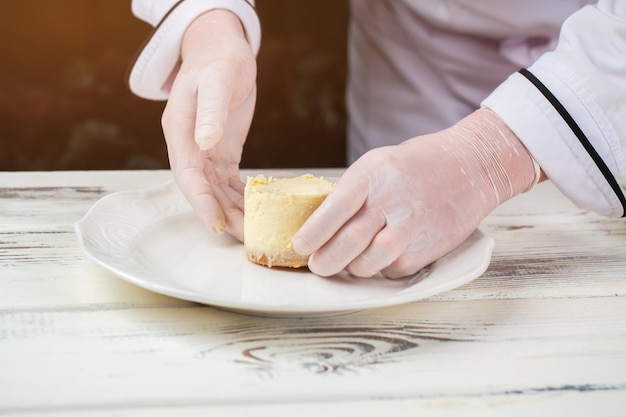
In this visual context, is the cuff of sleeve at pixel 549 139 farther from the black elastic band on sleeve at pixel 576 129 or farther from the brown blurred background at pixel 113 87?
the brown blurred background at pixel 113 87

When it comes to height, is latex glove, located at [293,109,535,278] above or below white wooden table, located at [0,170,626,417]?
above

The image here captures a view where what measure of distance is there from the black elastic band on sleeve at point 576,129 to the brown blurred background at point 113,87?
1951 mm

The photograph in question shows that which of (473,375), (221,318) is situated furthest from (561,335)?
(221,318)

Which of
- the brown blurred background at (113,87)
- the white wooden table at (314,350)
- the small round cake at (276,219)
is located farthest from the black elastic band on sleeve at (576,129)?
the brown blurred background at (113,87)

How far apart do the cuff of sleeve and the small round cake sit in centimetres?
28

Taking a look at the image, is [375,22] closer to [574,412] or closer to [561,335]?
[561,335]

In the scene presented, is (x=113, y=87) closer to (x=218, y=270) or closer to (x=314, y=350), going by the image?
(x=218, y=270)

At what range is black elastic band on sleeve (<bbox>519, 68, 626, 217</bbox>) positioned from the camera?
39.4 inches

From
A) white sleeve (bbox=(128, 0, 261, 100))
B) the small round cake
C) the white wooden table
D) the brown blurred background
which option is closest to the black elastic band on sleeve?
the white wooden table

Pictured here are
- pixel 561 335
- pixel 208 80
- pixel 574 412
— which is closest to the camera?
pixel 574 412

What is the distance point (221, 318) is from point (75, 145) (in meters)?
2.19

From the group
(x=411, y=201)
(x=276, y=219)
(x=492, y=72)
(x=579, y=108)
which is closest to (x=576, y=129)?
(x=579, y=108)

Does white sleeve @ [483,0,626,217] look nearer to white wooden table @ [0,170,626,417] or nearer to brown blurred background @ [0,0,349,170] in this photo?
white wooden table @ [0,170,626,417]

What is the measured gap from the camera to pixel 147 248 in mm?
995
